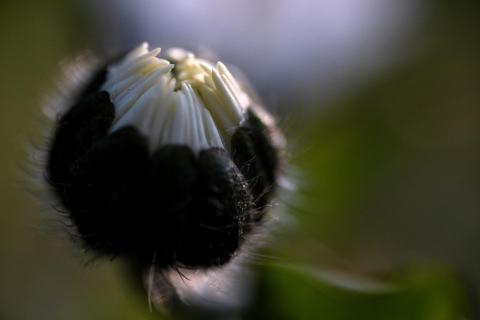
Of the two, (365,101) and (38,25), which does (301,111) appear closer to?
(365,101)

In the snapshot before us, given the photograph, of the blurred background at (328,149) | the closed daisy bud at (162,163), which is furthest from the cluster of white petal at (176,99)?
the blurred background at (328,149)

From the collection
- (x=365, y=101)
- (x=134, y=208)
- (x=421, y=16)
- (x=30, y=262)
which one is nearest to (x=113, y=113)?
(x=134, y=208)

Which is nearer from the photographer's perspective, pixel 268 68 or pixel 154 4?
pixel 154 4

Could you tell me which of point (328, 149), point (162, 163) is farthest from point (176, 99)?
point (328, 149)

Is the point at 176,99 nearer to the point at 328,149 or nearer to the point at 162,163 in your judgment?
the point at 162,163

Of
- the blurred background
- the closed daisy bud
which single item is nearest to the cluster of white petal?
the closed daisy bud

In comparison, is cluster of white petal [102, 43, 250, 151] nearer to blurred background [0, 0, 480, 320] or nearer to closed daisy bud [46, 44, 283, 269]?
closed daisy bud [46, 44, 283, 269]

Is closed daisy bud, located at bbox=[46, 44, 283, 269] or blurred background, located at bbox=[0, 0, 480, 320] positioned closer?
closed daisy bud, located at bbox=[46, 44, 283, 269]

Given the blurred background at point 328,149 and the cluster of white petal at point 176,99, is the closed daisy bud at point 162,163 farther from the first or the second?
the blurred background at point 328,149

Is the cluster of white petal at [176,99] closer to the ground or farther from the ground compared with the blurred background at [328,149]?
farther from the ground
